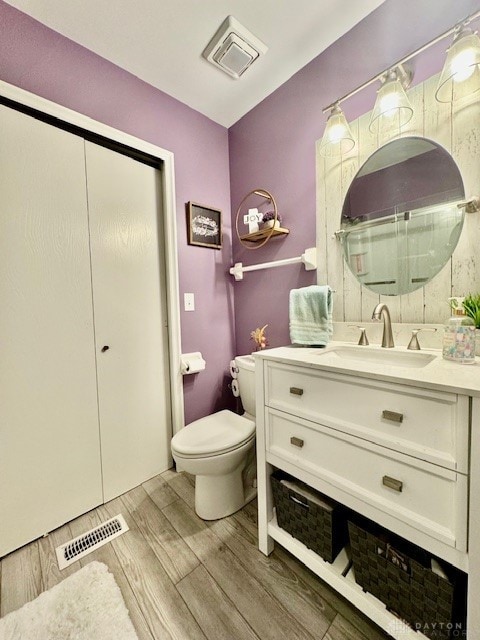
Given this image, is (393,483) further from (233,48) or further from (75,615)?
(233,48)

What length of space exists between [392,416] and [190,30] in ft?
6.40

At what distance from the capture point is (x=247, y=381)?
163 cm

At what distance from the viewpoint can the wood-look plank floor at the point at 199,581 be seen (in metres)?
0.88

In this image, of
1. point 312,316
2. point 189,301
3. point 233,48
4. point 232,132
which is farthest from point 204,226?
point 312,316

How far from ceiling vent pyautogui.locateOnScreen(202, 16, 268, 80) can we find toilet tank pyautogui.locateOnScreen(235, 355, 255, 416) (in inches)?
68.2

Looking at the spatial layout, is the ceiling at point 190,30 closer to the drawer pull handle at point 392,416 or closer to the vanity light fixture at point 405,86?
the vanity light fixture at point 405,86

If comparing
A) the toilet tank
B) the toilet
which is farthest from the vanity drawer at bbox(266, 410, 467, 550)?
the toilet tank

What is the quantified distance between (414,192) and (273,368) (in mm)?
1005

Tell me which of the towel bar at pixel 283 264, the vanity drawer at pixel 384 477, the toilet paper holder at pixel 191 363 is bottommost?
the vanity drawer at pixel 384 477

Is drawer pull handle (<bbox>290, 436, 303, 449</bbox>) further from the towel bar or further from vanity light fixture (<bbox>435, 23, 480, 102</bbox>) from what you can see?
vanity light fixture (<bbox>435, 23, 480, 102</bbox>)

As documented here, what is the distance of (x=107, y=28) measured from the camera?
126cm

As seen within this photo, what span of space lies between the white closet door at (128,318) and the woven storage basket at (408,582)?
1245 millimetres

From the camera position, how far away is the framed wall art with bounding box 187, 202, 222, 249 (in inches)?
69.6

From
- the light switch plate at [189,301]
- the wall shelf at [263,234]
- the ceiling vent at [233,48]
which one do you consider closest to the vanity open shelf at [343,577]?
the light switch plate at [189,301]
